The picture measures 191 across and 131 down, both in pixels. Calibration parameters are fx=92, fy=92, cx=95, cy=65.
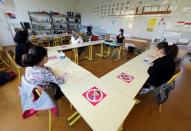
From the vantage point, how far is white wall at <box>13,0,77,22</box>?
18.3 ft

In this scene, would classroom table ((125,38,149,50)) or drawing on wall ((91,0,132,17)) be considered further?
drawing on wall ((91,0,132,17))

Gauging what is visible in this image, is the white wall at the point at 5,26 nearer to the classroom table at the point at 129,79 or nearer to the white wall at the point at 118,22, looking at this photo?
the white wall at the point at 118,22

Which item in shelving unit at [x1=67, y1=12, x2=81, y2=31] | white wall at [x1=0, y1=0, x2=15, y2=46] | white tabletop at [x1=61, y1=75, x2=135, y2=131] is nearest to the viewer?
white tabletop at [x1=61, y1=75, x2=135, y2=131]

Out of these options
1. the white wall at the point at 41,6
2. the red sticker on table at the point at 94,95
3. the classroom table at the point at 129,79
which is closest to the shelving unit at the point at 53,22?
the white wall at the point at 41,6

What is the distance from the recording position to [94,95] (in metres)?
1.04

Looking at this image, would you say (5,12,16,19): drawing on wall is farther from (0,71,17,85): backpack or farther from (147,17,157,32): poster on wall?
(147,17,157,32): poster on wall

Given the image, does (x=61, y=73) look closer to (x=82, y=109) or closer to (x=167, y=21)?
(x=82, y=109)

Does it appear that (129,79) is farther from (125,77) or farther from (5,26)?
(5,26)

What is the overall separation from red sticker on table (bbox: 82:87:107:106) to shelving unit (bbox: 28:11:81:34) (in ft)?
22.9

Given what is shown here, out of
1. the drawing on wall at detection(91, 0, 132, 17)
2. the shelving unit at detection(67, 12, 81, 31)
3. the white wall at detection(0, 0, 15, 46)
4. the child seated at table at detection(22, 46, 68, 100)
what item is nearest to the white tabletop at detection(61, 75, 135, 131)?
the child seated at table at detection(22, 46, 68, 100)

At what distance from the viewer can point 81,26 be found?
26.3 ft

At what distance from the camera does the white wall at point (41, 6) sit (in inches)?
219

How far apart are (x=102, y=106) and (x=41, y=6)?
7.72 meters

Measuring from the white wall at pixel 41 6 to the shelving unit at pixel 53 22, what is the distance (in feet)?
0.90
